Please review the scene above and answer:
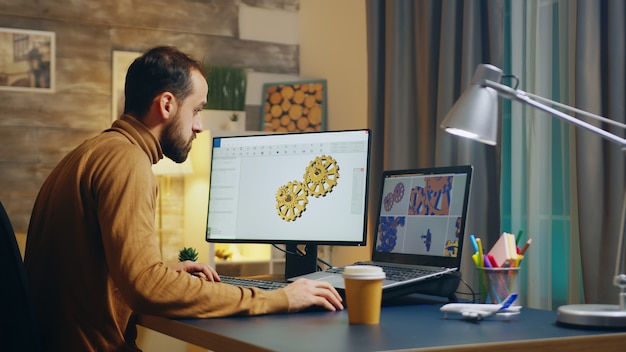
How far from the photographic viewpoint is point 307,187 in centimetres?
228

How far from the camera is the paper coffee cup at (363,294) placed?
1.58 meters

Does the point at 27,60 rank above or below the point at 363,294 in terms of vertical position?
above

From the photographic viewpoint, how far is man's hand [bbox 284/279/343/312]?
1.73 m

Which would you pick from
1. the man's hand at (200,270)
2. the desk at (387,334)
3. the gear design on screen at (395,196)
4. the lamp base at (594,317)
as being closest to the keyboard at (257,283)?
the man's hand at (200,270)

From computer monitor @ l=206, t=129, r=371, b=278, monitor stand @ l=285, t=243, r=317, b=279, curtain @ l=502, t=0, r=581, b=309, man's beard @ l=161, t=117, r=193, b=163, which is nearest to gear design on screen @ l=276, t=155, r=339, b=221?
computer monitor @ l=206, t=129, r=371, b=278

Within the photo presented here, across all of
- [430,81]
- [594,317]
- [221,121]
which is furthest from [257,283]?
[221,121]

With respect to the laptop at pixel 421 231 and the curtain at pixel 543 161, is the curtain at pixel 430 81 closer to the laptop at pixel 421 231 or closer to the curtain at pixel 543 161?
the curtain at pixel 543 161

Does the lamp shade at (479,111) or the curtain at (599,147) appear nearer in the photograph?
the lamp shade at (479,111)

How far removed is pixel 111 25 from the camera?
14.4 ft

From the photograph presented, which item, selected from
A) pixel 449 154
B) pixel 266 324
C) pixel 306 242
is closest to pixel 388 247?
pixel 306 242

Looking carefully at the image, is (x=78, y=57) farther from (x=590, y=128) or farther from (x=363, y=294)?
(x=590, y=128)

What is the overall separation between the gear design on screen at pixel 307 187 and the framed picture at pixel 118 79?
223 cm

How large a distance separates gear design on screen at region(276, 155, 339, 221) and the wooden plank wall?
192 cm

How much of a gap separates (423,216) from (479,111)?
0.52 metres
